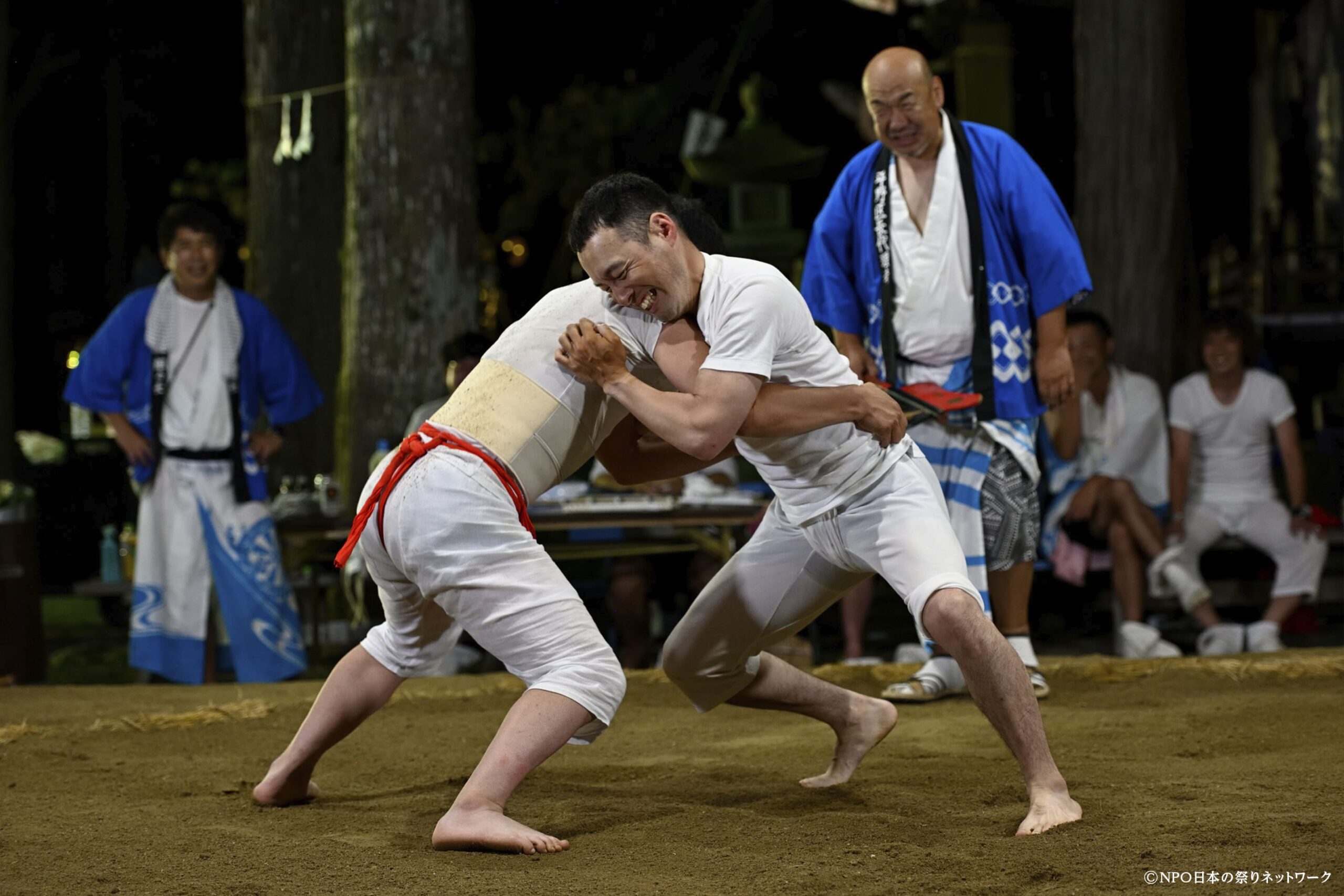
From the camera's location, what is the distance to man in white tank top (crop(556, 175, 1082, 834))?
2.61 metres

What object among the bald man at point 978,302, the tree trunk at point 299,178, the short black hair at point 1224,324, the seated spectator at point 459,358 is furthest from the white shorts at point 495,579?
the tree trunk at point 299,178

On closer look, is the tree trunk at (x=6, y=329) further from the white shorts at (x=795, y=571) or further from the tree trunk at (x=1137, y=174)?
the tree trunk at (x=1137, y=174)

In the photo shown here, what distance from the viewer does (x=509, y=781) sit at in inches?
102

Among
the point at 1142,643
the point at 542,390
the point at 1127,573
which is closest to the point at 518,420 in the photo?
the point at 542,390

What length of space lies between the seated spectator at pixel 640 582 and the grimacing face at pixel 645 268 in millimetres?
2458

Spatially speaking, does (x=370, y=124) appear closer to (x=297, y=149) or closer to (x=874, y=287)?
(x=297, y=149)

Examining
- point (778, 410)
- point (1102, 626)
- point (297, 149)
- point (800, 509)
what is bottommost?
point (1102, 626)

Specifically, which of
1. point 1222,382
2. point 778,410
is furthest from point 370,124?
point 778,410

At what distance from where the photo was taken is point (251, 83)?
691 centimetres

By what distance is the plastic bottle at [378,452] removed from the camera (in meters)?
5.66

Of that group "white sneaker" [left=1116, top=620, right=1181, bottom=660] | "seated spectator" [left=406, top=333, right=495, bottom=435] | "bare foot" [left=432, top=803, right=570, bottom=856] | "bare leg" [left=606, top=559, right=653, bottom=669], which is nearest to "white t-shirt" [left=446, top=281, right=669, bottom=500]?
"bare foot" [left=432, top=803, right=570, bottom=856]

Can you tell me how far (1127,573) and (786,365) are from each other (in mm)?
3020

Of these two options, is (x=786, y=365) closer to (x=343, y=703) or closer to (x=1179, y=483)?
(x=343, y=703)

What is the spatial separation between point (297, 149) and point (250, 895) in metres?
5.02
